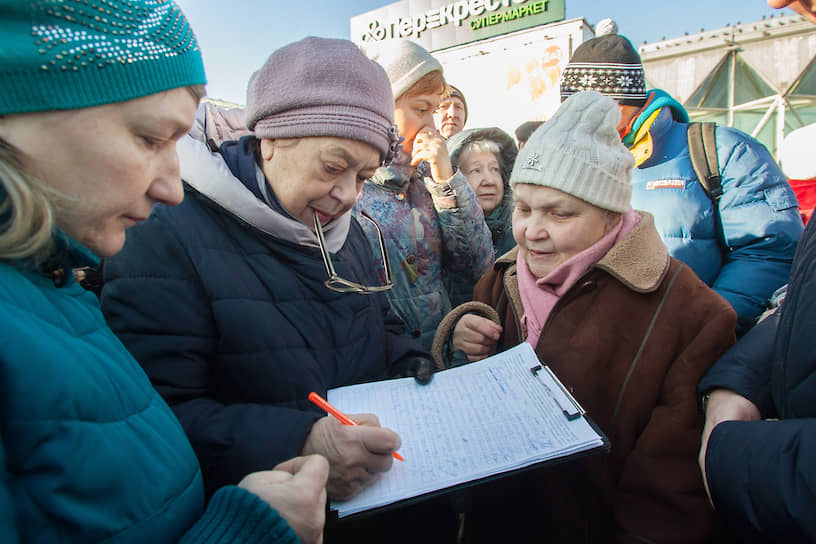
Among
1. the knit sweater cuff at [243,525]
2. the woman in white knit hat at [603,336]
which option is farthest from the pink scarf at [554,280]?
the knit sweater cuff at [243,525]

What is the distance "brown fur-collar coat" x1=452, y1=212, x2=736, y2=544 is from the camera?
1.39 m

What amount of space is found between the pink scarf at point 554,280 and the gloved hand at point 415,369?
41cm

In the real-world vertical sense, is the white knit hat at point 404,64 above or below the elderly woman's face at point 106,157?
above

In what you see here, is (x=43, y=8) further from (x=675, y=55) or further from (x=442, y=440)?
(x=675, y=55)

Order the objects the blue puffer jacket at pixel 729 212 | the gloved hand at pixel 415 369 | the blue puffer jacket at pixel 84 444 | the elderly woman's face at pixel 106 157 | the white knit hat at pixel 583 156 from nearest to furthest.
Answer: the blue puffer jacket at pixel 84 444, the elderly woman's face at pixel 106 157, the gloved hand at pixel 415 369, the white knit hat at pixel 583 156, the blue puffer jacket at pixel 729 212

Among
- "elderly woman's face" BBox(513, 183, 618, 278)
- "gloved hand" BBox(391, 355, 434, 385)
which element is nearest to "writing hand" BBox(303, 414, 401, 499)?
"gloved hand" BBox(391, 355, 434, 385)

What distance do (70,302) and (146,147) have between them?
31cm

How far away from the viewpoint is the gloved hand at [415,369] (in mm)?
1448

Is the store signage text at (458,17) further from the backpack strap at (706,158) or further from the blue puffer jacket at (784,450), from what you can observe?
the blue puffer jacket at (784,450)

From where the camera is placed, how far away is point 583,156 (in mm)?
1685

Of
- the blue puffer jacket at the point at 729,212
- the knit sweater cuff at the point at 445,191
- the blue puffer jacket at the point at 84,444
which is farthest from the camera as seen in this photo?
the knit sweater cuff at the point at 445,191

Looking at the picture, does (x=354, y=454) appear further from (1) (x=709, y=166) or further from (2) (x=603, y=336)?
(1) (x=709, y=166)

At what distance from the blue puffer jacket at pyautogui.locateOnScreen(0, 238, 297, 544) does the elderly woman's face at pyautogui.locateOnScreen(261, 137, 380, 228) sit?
2.18 feet

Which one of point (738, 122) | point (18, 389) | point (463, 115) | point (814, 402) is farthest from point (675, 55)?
point (18, 389)
